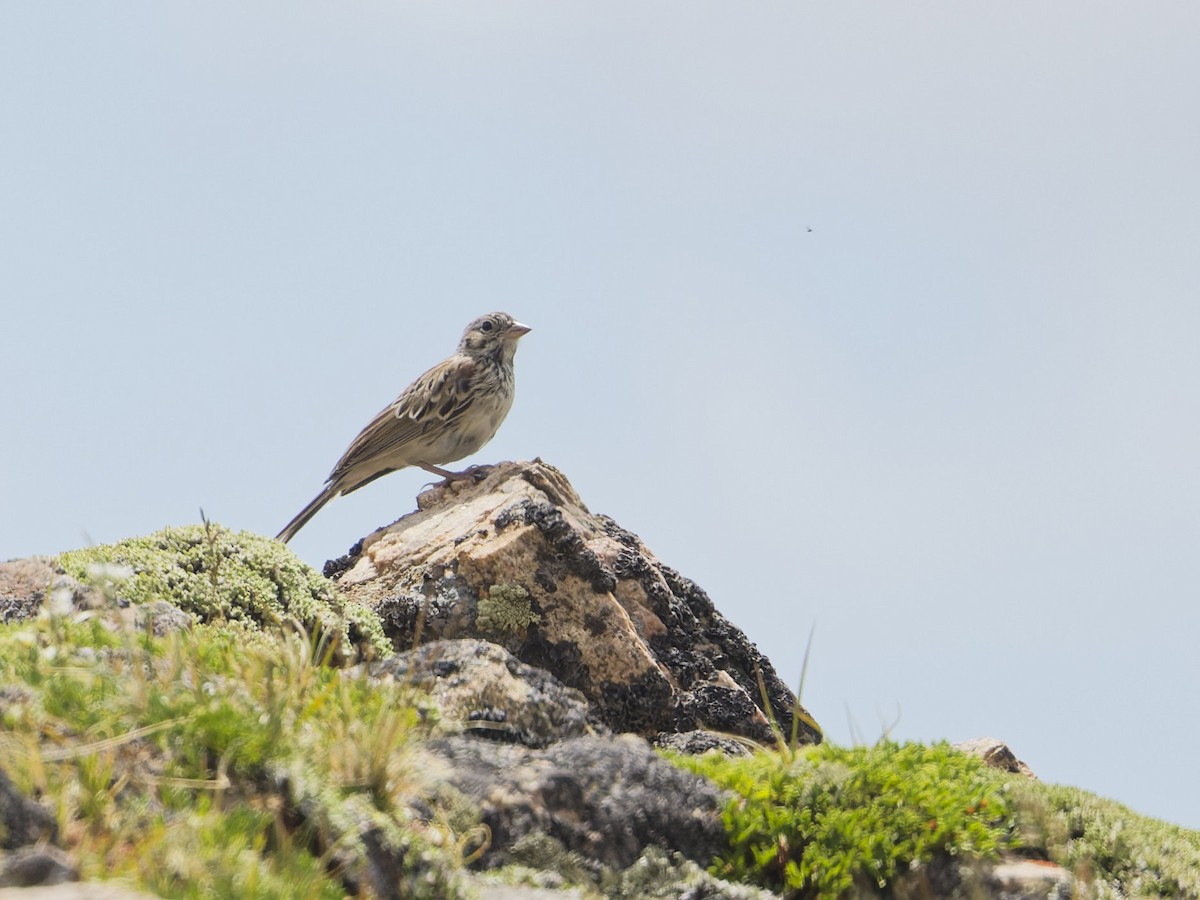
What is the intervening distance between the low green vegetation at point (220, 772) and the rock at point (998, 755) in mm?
5707

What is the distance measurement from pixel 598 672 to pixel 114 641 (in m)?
3.80

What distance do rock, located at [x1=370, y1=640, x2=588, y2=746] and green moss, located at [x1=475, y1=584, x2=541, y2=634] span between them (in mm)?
2361

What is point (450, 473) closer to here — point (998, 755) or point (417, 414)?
point (417, 414)

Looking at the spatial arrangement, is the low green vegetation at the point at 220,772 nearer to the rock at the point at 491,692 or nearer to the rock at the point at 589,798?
the rock at the point at 589,798

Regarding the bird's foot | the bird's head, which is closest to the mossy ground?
the bird's foot

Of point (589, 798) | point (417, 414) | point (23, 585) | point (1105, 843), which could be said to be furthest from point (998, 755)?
point (23, 585)

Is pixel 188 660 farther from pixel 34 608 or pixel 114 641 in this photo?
pixel 34 608

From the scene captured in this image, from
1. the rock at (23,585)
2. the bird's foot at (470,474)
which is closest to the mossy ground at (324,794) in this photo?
the rock at (23,585)

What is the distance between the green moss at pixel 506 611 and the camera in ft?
28.5

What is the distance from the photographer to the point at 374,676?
19.5 ft

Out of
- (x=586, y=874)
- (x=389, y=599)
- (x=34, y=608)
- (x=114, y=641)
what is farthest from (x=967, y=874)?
(x=34, y=608)

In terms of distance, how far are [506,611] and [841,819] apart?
3.72 metres

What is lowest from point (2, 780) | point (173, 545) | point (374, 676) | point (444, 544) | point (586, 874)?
point (2, 780)

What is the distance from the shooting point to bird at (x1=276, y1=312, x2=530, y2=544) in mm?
12188
